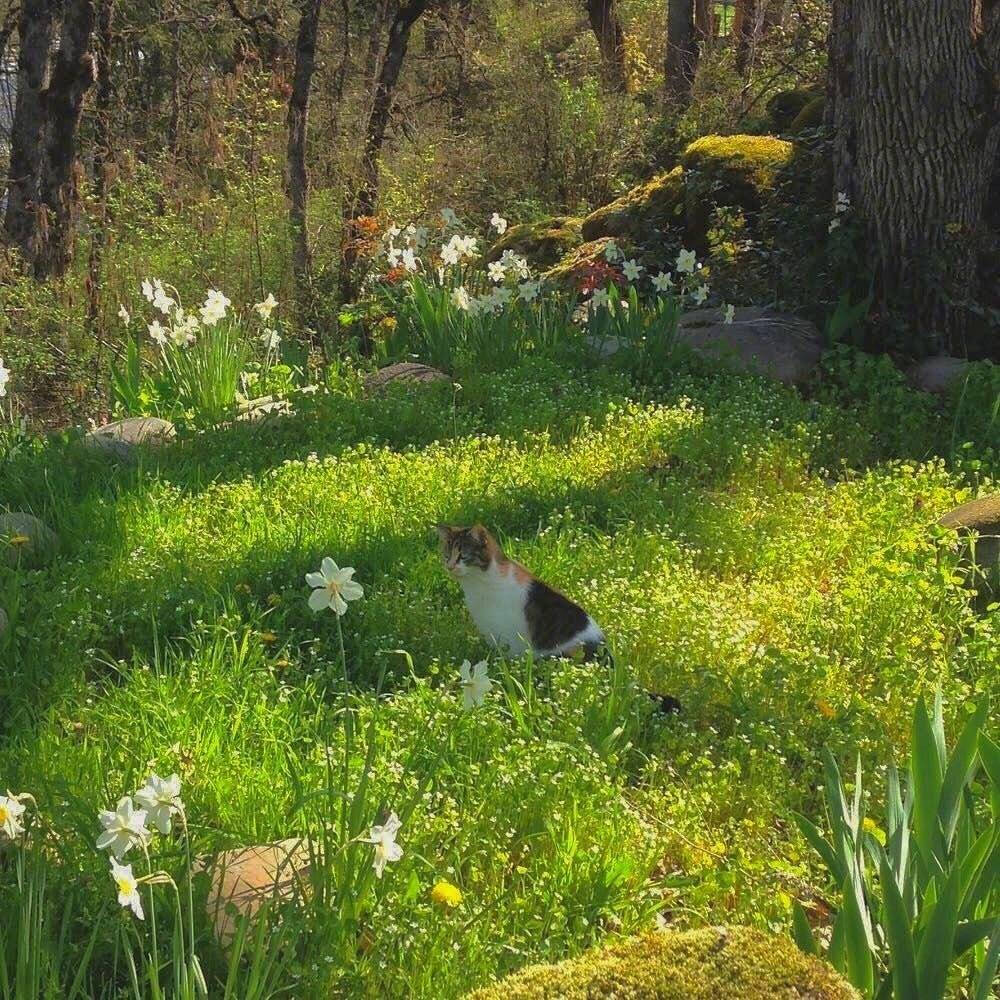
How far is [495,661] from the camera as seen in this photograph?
363cm

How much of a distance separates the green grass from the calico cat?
5.0 inches

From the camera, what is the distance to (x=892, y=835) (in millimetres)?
2123

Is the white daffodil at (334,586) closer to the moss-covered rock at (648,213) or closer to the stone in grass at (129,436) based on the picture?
the stone in grass at (129,436)

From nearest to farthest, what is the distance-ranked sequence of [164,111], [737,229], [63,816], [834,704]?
[63,816]
[834,704]
[737,229]
[164,111]

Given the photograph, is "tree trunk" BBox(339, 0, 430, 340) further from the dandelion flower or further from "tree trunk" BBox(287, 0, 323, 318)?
the dandelion flower

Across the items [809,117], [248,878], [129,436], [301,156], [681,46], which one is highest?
[681,46]

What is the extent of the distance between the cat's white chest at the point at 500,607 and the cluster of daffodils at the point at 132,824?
1861 millimetres

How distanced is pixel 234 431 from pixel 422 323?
183 centimetres

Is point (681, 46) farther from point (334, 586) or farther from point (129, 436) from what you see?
point (334, 586)

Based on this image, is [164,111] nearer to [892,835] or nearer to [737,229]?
[737,229]

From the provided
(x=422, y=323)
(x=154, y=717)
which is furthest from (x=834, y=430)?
(x=154, y=717)

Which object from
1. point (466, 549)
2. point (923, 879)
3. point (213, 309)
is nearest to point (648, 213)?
point (213, 309)

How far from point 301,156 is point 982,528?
24.6 ft

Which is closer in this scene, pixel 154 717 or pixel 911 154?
pixel 154 717
